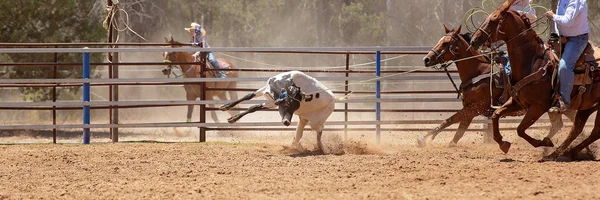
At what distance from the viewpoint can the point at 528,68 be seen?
9328mm

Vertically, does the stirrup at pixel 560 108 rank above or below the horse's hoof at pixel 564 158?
above

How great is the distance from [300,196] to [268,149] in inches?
171

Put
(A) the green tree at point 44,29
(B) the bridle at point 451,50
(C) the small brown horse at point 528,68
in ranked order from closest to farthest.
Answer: (C) the small brown horse at point 528,68 < (B) the bridle at point 451,50 < (A) the green tree at point 44,29

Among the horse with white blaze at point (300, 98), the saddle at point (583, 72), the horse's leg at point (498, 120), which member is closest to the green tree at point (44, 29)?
the horse with white blaze at point (300, 98)

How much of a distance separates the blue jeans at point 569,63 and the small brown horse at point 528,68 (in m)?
0.17

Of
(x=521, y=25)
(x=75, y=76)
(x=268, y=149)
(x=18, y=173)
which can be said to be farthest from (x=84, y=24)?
(x=521, y=25)

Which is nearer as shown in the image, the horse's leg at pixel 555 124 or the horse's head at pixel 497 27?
the horse's head at pixel 497 27

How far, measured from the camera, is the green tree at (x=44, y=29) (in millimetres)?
18578

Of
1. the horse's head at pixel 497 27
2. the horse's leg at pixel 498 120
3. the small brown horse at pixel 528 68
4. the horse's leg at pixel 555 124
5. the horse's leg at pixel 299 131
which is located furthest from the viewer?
the horse's leg at pixel 555 124

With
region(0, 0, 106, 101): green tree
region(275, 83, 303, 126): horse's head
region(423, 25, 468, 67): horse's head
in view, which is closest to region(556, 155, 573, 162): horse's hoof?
region(423, 25, 468, 67): horse's head

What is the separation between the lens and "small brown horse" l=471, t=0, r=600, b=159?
30.3 feet

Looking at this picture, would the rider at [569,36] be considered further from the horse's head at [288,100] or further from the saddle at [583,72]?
the horse's head at [288,100]

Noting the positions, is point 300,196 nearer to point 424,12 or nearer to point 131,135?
point 131,135

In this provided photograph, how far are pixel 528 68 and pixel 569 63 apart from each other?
44 cm
